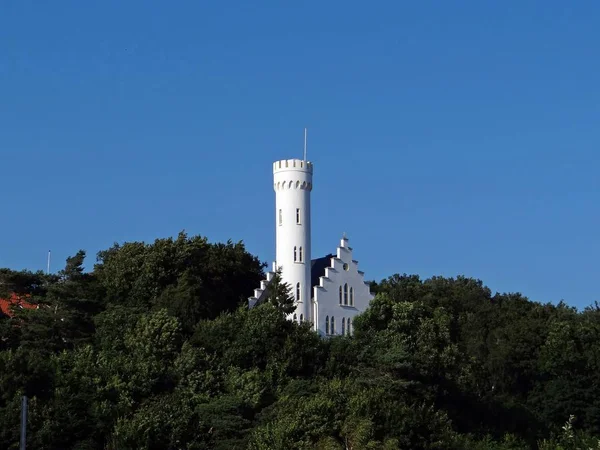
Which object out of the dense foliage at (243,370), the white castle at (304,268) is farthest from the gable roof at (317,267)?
the dense foliage at (243,370)

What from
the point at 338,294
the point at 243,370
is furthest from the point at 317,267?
the point at 243,370

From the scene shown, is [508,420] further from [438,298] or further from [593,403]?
[438,298]

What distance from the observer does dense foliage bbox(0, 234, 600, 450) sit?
210ft

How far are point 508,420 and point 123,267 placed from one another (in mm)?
26268

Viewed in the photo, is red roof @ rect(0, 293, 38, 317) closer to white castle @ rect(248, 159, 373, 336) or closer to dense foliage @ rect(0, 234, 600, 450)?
dense foliage @ rect(0, 234, 600, 450)

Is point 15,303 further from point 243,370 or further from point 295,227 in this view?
point 295,227

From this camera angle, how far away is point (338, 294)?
85562 millimetres

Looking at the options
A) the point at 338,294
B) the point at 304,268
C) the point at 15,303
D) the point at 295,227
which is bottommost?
the point at 15,303

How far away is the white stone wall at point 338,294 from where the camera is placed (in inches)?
3312

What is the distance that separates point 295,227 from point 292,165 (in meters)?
4.19

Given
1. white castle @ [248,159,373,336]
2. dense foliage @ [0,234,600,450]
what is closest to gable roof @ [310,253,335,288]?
white castle @ [248,159,373,336]

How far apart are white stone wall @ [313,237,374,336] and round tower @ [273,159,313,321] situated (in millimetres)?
757

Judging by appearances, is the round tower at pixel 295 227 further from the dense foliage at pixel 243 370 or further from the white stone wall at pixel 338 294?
the dense foliage at pixel 243 370

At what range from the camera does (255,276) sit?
88062mm
